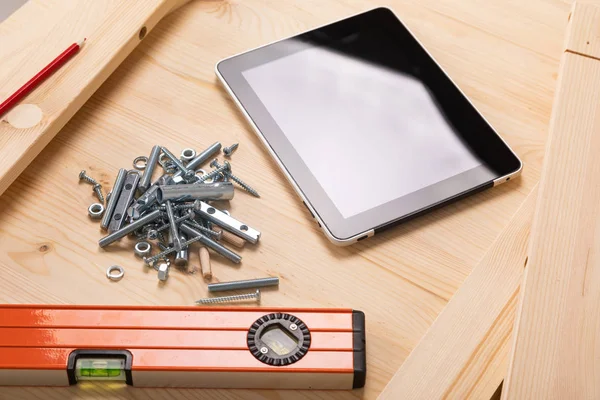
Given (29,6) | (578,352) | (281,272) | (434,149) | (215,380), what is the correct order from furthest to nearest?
(29,6) → (434,149) → (281,272) → (215,380) → (578,352)

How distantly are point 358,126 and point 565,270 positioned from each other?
0.38 metres

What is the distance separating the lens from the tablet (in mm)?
1025

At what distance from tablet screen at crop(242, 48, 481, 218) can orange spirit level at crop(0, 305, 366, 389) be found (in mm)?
190

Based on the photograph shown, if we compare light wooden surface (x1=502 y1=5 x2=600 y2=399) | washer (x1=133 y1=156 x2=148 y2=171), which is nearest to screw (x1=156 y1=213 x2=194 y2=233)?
washer (x1=133 y1=156 x2=148 y2=171)

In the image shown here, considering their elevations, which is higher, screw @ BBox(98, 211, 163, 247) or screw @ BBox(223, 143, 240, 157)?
screw @ BBox(223, 143, 240, 157)

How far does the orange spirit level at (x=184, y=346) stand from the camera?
2.82 feet

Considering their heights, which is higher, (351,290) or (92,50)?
(92,50)

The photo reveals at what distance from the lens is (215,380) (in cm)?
87

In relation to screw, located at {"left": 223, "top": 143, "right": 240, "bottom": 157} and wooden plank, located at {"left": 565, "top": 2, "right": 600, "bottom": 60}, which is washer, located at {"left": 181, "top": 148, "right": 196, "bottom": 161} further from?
A: wooden plank, located at {"left": 565, "top": 2, "right": 600, "bottom": 60}

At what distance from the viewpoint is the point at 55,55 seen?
3.68 ft

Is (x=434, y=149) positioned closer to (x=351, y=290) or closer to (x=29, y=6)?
(x=351, y=290)

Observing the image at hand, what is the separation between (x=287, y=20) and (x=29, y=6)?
40 centimetres

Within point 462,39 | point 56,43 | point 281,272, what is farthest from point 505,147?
point 56,43

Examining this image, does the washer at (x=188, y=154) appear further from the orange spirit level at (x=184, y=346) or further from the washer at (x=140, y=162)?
the orange spirit level at (x=184, y=346)
